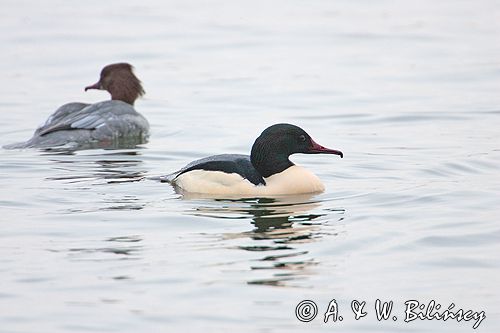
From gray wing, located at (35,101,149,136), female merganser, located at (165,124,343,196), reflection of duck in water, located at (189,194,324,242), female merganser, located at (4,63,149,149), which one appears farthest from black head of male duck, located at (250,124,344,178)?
gray wing, located at (35,101,149,136)

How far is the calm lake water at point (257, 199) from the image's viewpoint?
329 inches

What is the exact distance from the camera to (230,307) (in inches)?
322

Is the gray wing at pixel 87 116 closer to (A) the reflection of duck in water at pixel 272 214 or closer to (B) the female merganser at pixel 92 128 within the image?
(B) the female merganser at pixel 92 128

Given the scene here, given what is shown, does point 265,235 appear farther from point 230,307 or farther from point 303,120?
point 303,120

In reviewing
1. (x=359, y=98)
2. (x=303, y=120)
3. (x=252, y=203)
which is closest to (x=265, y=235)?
(x=252, y=203)

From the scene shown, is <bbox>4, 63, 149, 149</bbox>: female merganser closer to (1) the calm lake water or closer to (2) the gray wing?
(2) the gray wing

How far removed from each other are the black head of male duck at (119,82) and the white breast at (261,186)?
18.6 ft

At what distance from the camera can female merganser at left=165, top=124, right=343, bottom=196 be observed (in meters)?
11.7

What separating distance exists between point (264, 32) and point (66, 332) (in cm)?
1678

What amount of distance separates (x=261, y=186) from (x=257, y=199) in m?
0.15

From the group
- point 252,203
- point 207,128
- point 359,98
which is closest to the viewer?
point 252,203

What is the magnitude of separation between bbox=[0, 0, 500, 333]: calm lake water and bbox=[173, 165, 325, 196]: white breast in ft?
0.45

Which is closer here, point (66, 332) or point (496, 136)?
point (66, 332)

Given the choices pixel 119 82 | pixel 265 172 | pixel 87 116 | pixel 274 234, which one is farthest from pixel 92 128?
pixel 274 234
